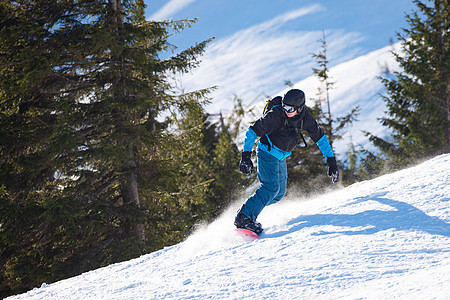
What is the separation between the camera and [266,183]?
4715mm

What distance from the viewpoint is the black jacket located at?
4516mm

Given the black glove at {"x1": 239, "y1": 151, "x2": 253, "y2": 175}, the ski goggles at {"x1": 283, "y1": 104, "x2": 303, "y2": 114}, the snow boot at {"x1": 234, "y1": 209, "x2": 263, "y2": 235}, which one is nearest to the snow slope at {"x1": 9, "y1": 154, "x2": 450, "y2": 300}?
the snow boot at {"x1": 234, "y1": 209, "x2": 263, "y2": 235}

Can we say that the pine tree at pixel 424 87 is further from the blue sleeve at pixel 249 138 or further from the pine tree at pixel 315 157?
the blue sleeve at pixel 249 138

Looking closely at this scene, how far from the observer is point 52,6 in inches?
356

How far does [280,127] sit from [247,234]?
4.68ft

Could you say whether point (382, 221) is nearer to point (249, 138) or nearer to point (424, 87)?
point (249, 138)

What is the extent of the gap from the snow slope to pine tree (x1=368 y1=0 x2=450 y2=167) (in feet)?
44.1

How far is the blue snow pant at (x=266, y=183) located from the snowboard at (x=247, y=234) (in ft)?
0.88

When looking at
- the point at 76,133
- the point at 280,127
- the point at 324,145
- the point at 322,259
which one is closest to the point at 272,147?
the point at 280,127

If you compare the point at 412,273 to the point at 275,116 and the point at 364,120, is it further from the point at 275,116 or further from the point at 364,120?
the point at 364,120

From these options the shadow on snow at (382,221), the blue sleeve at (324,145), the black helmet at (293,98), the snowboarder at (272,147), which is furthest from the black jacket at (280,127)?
the shadow on snow at (382,221)

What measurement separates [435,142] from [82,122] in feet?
51.4

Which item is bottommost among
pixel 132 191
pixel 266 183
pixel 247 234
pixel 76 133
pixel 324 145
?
pixel 247 234

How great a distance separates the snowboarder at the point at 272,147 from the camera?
4.46m
